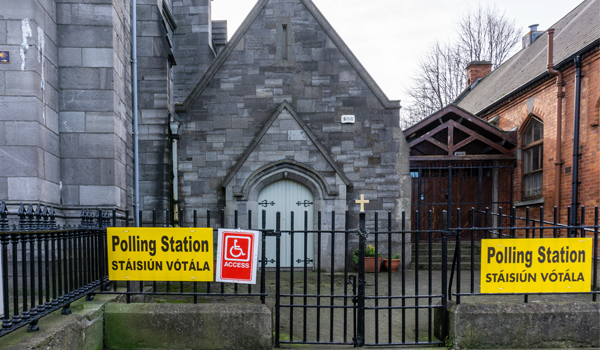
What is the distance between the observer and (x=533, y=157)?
10.9 metres

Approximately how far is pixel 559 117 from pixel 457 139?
98.9 inches

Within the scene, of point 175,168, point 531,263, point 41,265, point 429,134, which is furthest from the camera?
point 429,134

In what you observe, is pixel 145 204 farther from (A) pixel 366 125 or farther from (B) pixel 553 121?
(B) pixel 553 121

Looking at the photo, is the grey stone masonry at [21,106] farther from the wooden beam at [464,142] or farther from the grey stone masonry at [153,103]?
the wooden beam at [464,142]

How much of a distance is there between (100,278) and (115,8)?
164 inches

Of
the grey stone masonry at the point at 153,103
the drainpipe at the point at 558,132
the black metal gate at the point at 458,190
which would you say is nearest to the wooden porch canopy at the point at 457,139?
the black metal gate at the point at 458,190

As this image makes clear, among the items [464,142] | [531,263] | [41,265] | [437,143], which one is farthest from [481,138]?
[41,265]

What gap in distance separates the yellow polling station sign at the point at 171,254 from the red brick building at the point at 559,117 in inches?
352

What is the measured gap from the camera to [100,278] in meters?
4.11

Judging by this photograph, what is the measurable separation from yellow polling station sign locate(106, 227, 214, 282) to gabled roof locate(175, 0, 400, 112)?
19.1 feet

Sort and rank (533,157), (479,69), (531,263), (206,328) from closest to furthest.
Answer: (206,328) < (531,263) < (533,157) < (479,69)

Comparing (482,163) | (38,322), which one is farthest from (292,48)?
(38,322)

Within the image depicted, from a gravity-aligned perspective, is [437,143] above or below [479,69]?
below

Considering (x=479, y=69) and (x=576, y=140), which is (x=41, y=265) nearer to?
(x=576, y=140)
